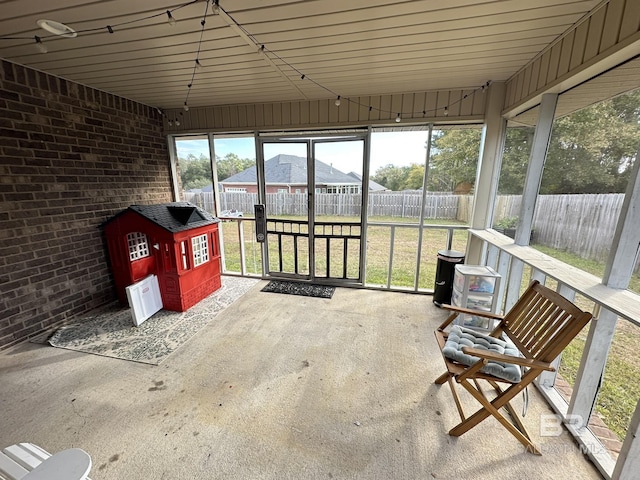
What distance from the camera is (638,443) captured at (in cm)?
122

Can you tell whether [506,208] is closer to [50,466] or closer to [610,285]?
[610,285]

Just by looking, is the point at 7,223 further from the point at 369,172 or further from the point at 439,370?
the point at 439,370

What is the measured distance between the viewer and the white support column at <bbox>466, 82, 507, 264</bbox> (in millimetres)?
2854

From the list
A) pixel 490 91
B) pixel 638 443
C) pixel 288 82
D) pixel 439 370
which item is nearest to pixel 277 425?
pixel 439 370

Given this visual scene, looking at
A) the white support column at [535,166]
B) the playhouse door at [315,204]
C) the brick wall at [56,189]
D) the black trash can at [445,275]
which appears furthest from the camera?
the playhouse door at [315,204]

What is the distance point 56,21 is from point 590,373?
4.05m

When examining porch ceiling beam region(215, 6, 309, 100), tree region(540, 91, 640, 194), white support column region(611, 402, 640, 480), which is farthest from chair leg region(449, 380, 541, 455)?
porch ceiling beam region(215, 6, 309, 100)

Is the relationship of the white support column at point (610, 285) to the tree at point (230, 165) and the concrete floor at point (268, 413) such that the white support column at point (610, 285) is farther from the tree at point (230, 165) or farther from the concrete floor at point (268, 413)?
the tree at point (230, 165)

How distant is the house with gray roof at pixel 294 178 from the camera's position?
141 inches

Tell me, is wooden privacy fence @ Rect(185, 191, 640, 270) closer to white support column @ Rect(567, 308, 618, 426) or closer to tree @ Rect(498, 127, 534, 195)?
tree @ Rect(498, 127, 534, 195)

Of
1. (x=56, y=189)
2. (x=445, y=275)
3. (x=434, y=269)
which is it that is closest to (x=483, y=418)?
(x=445, y=275)

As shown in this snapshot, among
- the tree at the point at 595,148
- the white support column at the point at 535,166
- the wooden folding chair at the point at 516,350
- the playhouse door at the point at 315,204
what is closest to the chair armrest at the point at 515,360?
the wooden folding chair at the point at 516,350

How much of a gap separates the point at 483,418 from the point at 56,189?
4.16 meters

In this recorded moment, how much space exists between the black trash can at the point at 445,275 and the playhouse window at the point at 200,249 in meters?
3.01
